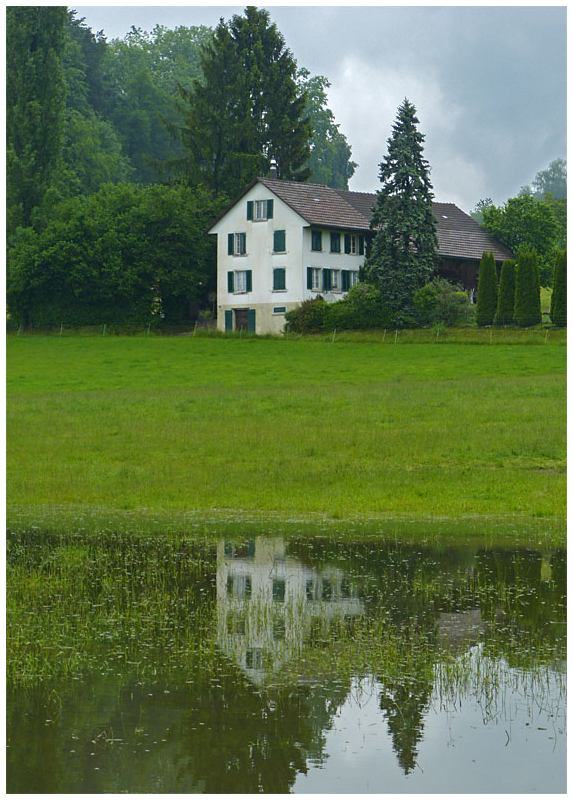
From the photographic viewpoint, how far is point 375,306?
2525 inches

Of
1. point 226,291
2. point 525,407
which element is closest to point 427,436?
point 525,407

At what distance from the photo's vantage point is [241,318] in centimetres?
7475

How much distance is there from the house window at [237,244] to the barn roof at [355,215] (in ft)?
5.77

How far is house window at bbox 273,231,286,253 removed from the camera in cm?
7344

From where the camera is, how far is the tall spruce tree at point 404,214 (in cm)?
6675


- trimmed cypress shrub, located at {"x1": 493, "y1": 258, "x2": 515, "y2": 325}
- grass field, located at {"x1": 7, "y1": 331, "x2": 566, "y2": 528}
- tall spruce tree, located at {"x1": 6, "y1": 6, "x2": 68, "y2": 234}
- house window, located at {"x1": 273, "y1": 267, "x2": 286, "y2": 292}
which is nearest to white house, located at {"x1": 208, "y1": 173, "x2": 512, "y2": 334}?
house window, located at {"x1": 273, "y1": 267, "x2": 286, "y2": 292}

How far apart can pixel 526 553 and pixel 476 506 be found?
4912 mm

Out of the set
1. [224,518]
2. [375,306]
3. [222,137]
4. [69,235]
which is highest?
[222,137]

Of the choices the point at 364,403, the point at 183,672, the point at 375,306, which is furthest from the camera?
the point at 375,306

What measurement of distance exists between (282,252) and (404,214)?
9.73 m

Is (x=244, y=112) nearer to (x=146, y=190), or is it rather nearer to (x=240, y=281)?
(x=146, y=190)

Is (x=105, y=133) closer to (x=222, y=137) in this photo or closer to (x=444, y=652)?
(x=222, y=137)

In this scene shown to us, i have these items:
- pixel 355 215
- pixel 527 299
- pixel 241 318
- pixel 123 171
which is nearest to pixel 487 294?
pixel 527 299

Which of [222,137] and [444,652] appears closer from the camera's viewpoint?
[444,652]
